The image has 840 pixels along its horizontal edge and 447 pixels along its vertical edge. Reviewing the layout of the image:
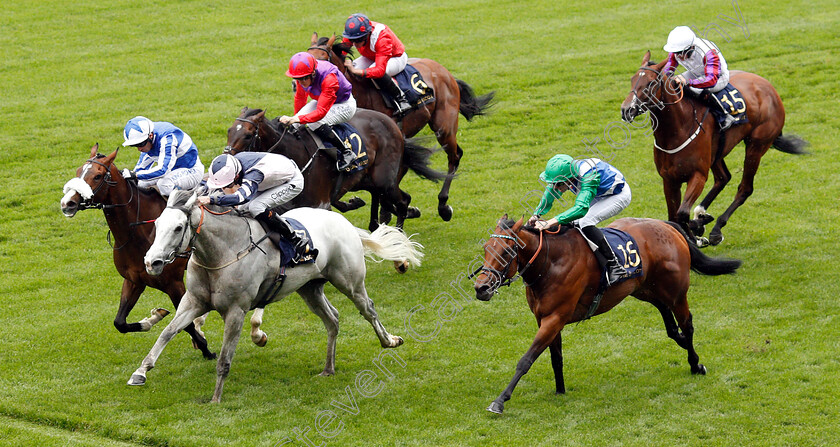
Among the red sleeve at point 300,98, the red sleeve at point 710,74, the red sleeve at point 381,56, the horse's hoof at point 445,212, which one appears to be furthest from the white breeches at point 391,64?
the red sleeve at point 710,74

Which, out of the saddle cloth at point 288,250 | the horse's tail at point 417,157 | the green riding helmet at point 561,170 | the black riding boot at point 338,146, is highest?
the green riding helmet at point 561,170

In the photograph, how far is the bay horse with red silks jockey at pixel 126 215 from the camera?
26.3 feet

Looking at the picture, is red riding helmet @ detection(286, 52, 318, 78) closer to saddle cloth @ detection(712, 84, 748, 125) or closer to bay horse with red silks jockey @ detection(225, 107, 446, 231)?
bay horse with red silks jockey @ detection(225, 107, 446, 231)

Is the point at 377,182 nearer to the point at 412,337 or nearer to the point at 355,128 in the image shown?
the point at 355,128

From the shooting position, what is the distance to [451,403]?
25.9 feet

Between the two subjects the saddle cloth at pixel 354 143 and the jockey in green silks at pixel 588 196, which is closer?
the jockey in green silks at pixel 588 196

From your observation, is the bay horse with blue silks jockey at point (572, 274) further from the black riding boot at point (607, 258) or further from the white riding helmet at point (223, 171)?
the white riding helmet at point (223, 171)

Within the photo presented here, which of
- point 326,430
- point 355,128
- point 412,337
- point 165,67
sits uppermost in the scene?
point 355,128

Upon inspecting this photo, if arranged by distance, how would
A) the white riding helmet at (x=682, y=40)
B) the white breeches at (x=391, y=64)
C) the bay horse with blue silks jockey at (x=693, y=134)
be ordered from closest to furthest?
the bay horse with blue silks jockey at (x=693, y=134) → the white riding helmet at (x=682, y=40) → the white breeches at (x=391, y=64)

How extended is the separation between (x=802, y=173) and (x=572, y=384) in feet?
23.6

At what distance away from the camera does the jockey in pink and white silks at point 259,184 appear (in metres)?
7.43

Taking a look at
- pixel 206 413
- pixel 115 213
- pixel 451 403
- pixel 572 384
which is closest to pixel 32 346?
pixel 115 213

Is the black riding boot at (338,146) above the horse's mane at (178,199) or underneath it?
underneath

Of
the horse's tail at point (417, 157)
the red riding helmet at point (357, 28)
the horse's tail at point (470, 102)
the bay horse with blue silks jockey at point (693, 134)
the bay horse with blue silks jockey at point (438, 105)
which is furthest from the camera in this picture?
the horse's tail at point (470, 102)
